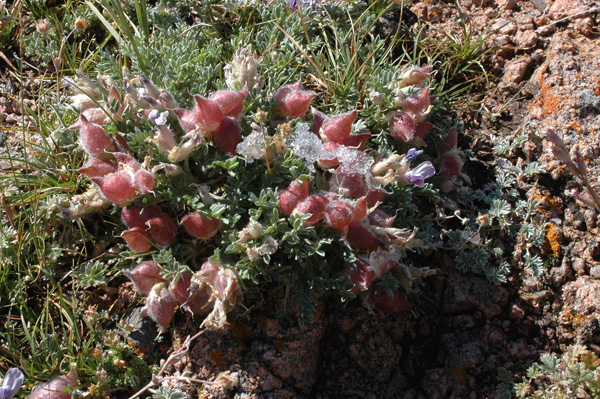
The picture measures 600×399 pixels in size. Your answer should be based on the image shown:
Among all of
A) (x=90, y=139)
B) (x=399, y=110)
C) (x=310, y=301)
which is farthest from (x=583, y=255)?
(x=90, y=139)

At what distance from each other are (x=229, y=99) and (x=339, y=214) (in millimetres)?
714

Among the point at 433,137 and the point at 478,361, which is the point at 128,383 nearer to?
the point at 478,361

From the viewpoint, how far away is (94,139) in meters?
2.46

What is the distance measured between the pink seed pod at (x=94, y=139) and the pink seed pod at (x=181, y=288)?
69cm

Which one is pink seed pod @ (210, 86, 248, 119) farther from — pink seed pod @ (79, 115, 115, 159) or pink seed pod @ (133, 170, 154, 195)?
pink seed pod @ (79, 115, 115, 159)

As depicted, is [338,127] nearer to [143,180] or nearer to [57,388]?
[143,180]

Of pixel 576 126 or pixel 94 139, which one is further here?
pixel 576 126

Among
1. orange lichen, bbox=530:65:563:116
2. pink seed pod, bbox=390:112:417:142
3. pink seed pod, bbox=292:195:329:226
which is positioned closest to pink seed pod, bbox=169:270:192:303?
pink seed pod, bbox=292:195:329:226

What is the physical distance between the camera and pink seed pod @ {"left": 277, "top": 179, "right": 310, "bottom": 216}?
7.57 ft

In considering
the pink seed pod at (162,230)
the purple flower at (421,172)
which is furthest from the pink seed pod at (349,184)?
the pink seed pod at (162,230)

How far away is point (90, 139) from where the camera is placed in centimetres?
246

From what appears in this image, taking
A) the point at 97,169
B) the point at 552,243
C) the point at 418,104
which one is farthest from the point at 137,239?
the point at 552,243

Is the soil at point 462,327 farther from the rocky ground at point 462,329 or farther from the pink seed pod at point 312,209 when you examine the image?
the pink seed pod at point 312,209

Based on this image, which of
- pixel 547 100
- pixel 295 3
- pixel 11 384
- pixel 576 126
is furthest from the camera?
pixel 295 3
